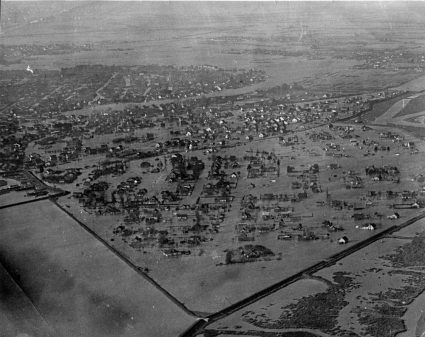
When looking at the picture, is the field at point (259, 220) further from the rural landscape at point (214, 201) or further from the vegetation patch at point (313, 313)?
the vegetation patch at point (313, 313)

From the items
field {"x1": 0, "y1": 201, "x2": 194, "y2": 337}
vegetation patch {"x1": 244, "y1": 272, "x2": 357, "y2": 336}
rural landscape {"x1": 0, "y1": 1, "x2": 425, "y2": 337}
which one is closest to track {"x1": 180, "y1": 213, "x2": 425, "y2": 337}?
rural landscape {"x1": 0, "y1": 1, "x2": 425, "y2": 337}

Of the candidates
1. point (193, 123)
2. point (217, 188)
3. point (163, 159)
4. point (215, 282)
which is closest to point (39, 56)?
point (193, 123)

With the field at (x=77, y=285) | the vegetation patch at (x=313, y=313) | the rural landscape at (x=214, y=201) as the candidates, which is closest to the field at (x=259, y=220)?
the rural landscape at (x=214, y=201)

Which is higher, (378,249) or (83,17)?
(83,17)

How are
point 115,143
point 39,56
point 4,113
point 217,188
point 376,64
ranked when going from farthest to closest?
point 39,56 → point 376,64 → point 4,113 → point 115,143 → point 217,188

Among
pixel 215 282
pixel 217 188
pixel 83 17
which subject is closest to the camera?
pixel 215 282

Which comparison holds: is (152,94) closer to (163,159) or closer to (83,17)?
(163,159)
